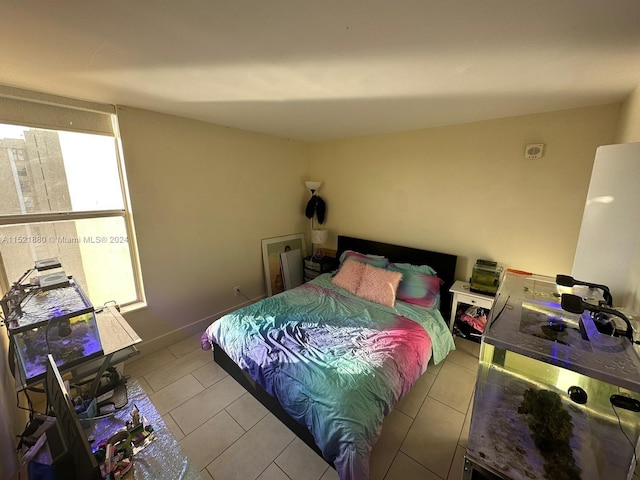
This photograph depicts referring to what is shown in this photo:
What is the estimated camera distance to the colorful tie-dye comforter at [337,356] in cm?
137

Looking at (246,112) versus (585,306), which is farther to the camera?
(246,112)

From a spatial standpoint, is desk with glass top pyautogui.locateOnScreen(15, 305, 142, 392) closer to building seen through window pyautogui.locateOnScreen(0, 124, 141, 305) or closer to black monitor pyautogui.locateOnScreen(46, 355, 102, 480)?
black monitor pyautogui.locateOnScreen(46, 355, 102, 480)

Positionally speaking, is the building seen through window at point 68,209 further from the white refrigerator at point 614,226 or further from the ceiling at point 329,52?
the white refrigerator at point 614,226

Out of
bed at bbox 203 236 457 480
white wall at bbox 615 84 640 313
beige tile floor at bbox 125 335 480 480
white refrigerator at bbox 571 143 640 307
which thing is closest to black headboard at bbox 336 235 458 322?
bed at bbox 203 236 457 480

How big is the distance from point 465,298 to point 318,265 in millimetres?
1853

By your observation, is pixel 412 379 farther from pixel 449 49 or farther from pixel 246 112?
pixel 246 112

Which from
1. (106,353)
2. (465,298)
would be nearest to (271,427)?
(106,353)

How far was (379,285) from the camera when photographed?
8.77ft

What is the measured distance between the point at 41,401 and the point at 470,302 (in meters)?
3.77

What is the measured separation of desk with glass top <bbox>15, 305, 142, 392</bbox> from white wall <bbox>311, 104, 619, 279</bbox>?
2.73 m

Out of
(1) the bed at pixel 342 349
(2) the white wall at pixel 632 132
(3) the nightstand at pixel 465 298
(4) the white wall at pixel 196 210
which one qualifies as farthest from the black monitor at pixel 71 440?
(3) the nightstand at pixel 465 298

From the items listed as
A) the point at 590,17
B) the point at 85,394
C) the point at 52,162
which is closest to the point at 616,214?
the point at 590,17

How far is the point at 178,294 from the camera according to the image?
272cm

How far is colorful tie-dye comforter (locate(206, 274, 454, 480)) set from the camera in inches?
54.0
